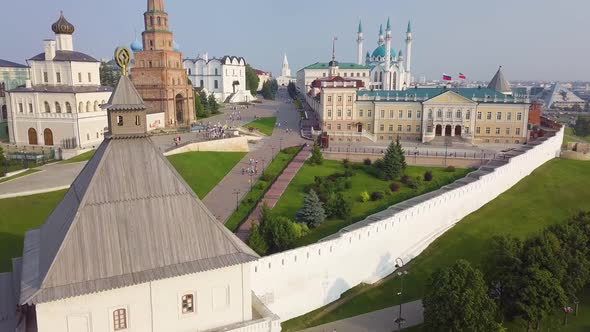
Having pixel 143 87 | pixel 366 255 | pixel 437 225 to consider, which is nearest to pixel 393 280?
pixel 366 255

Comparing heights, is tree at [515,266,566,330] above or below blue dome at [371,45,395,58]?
below

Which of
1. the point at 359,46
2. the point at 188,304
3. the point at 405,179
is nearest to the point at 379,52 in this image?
the point at 359,46

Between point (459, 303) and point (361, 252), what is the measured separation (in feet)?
21.0

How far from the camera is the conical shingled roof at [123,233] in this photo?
10805 millimetres

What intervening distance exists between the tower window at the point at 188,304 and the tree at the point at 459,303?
326 inches

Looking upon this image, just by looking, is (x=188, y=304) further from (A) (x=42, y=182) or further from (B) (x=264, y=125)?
(B) (x=264, y=125)

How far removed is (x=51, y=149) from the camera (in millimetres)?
36375

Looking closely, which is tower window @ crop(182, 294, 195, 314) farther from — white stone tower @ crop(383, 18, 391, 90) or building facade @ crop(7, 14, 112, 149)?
white stone tower @ crop(383, 18, 391, 90)

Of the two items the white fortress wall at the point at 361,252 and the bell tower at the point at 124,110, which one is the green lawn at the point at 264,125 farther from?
the bell tower at the point at 124,110

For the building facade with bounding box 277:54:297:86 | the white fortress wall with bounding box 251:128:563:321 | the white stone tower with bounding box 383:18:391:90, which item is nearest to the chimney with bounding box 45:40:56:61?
the white fortress wall with bounding box 251:128:563:321

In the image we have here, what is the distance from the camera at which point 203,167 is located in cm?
3447

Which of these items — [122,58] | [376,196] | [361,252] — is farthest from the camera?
[376,196]

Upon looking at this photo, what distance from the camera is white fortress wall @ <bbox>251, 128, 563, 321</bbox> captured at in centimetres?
1823

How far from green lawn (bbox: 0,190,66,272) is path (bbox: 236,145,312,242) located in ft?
30.8
